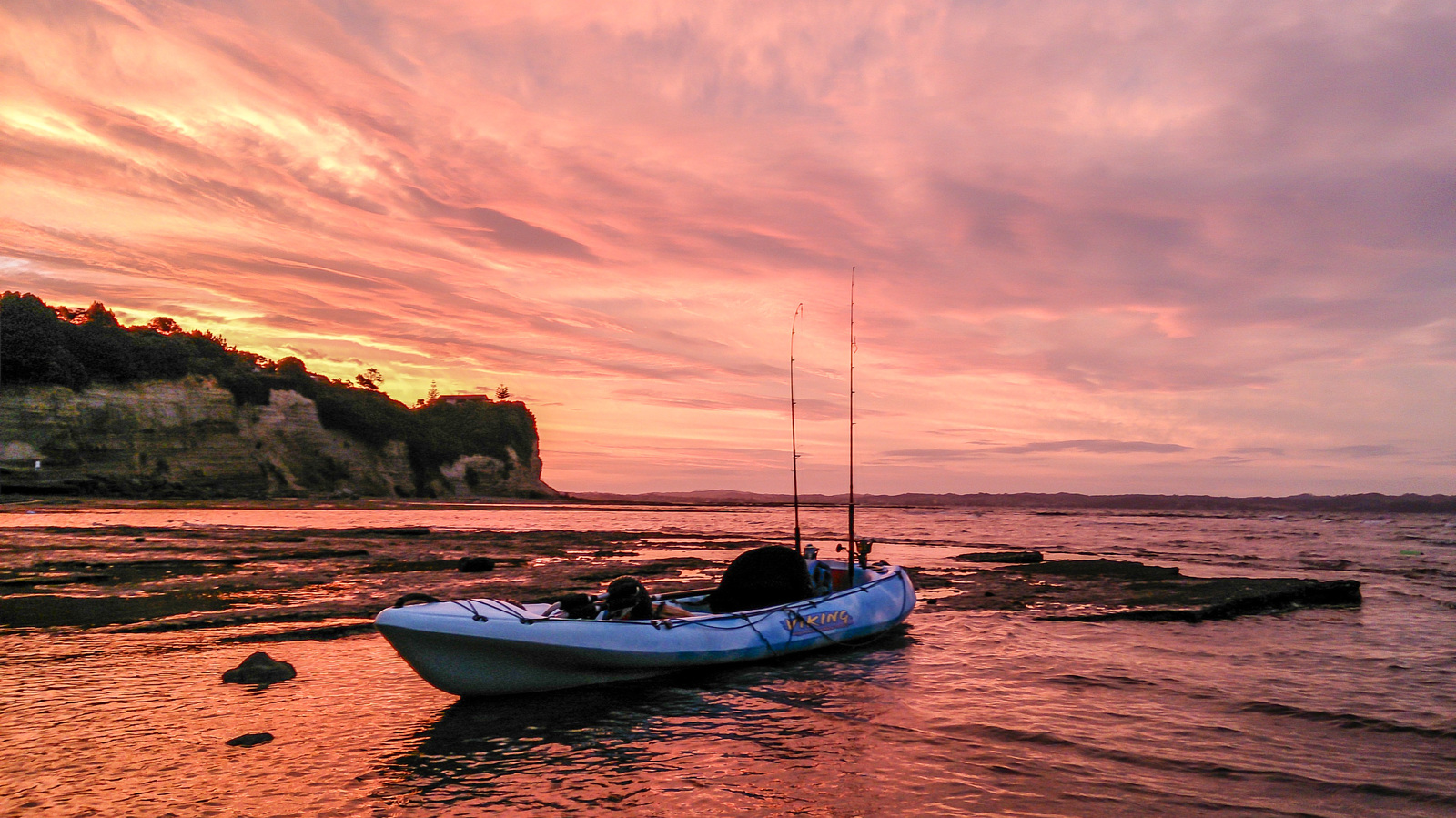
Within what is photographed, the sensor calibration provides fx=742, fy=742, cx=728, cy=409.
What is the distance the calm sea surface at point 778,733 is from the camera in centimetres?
638

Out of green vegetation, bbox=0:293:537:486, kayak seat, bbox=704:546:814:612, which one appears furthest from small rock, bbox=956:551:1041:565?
green vegetation, bbox=0:293:537:486

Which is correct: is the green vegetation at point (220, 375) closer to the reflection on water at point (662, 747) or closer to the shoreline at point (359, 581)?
the shoreline at point (359, 581)

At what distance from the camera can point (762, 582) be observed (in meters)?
12.4

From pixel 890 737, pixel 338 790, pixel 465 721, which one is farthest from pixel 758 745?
pixel 338 790

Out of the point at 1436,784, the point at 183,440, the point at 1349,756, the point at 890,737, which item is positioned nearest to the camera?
the point at 1436,784

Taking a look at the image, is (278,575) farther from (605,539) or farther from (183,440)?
(183,440)

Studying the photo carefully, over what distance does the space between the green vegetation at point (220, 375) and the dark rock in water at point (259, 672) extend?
194 feet

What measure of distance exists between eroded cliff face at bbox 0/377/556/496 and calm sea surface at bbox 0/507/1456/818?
5243cm

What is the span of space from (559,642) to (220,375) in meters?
67.9

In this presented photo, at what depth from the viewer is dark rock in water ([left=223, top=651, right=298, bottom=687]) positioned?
9.62 metres

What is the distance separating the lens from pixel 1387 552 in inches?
1436

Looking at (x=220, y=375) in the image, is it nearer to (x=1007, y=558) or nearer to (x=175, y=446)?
(x=175, y=446)

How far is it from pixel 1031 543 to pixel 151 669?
133ft

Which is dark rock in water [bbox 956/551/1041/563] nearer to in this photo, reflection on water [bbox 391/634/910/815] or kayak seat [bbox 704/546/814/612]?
kayak seat [bbox 704/546/814/612]
